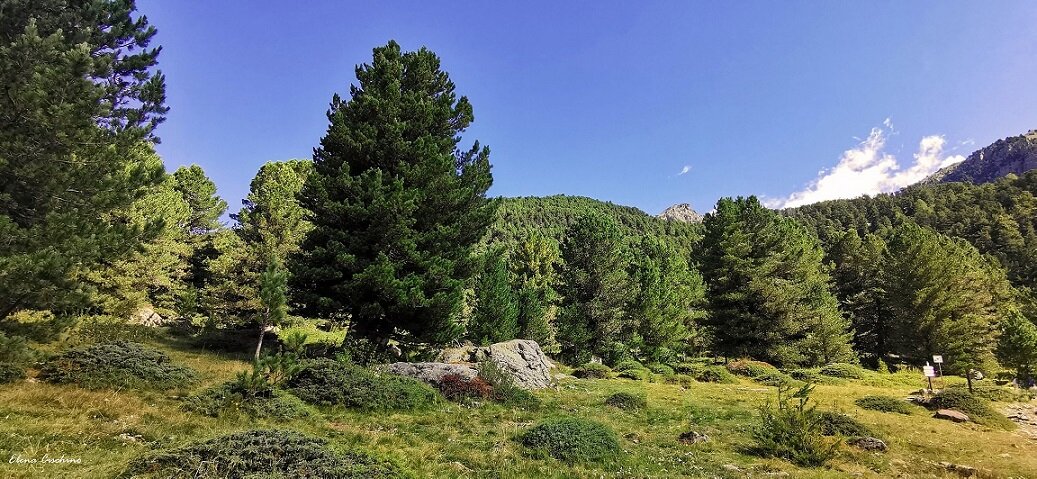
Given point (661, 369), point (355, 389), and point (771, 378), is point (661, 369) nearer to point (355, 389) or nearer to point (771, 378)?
point (771, 378)

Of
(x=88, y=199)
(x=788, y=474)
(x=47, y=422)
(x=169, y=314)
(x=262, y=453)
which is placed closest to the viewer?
(x=262, y=453)

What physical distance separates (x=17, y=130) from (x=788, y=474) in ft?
58.7

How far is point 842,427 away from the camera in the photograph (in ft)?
38.1

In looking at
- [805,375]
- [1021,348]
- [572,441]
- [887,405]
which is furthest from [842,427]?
[1021,348]

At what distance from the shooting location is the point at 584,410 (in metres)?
14.6

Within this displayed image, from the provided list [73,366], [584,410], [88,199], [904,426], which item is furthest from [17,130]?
[904,426]

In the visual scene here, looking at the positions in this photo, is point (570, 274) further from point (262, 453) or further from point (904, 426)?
point (262, 453)

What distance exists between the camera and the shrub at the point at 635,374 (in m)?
26.0

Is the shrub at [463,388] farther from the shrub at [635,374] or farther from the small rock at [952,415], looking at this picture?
the small rock at [952,415]

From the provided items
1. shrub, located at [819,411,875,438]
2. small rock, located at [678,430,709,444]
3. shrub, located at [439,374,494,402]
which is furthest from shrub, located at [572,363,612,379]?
small rock, located at [678,430,709,444]

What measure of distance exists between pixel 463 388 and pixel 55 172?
38.6 ft

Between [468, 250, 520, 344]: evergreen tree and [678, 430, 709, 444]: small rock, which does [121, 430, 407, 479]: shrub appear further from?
[468, 250, 520, 344]: evergreen tree

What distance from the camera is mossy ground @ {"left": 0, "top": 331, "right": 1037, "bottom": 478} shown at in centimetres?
653

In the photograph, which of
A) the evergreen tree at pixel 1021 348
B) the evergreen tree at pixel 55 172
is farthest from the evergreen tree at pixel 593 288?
the evergreen tree at pixel 55 172
